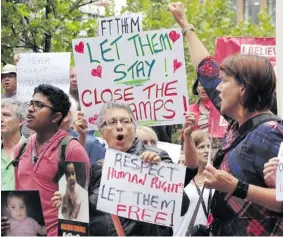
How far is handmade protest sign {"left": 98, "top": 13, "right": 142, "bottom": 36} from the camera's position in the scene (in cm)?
654

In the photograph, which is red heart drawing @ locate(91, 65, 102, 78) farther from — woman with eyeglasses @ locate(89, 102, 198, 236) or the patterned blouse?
the patterned blouse

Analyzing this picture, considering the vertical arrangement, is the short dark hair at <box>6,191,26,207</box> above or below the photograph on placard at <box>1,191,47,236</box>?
above

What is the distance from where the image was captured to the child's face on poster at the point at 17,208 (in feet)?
18.6

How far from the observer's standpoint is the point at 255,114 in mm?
4523

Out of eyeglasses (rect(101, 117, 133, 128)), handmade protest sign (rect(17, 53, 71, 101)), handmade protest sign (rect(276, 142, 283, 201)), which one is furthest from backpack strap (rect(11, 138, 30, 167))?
handmade protest sign (rect(276, 142, 283, 201))

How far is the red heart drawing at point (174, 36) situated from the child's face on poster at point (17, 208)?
4.18ft

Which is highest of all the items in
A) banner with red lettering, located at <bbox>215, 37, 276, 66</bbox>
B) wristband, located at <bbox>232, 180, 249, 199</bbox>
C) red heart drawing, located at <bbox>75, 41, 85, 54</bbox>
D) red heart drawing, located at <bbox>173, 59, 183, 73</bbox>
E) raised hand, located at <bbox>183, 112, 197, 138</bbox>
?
red heart drawing, located at <bbox>75, 41, 85, 54</bbox>

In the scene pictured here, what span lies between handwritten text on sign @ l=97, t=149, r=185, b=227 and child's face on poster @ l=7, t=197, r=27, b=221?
0.64 m

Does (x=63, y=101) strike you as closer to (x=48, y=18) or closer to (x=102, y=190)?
(x=102, y=190)

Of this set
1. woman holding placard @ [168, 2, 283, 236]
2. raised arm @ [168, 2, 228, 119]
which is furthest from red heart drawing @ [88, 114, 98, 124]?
woman holding placard @ [168, 2, 283, 236]

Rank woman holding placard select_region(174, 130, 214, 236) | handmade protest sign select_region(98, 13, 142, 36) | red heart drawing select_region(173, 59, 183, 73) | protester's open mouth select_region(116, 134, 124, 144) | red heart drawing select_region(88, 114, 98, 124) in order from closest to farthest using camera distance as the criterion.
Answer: protester's open mouth select_region(116, 134, 124, 144)
woman holding placard select_region(174, 130, 214, 236)
red heart drawing select_region(173, 59, 183, 73)
red heart drawing select_region(88, 114, 98, 124)
handmade protest sign select_region(98, 13, 142, 36)

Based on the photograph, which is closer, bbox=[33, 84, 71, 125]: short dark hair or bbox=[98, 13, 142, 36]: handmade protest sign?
bbox=[33, 84, 71, 125]: short dark hair

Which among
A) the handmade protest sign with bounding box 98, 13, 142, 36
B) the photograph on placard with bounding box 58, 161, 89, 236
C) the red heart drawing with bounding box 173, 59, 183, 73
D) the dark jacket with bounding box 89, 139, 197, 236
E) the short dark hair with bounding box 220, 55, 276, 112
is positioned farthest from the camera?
the handmade protest sign with bounding box 98, 13, 142, 36

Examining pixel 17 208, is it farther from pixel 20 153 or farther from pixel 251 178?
pixel 251 178
